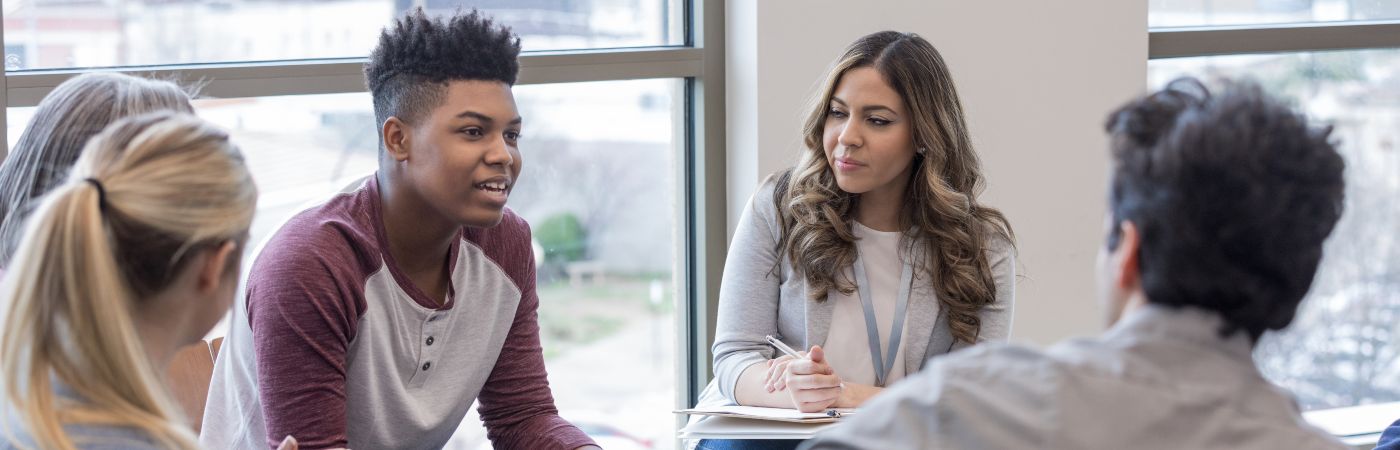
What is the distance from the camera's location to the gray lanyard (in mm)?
2256

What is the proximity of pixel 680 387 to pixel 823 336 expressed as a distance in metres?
0.87

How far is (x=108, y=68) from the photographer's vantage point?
7.76ft

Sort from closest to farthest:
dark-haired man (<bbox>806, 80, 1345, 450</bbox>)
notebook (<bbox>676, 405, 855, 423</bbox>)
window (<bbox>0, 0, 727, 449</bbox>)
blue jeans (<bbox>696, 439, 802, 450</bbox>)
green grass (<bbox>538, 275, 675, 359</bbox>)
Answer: dark-haired man (<bbox>806, 80, 1345, 450</bbox>) → notebook (<bbox>676, 405, 855, 423</bbox>) → blue jeans (<bbox>696, 439, 802, 450</bbox>) → window (<bbox>0, 0, 727, 449</bbox>) → green grass (<bbox>538, 275, 675, 359</bbox>)

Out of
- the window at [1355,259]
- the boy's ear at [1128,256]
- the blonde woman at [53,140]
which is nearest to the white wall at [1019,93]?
the window at [1355,259]

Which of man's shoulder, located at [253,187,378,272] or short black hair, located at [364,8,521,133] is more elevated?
short black hair, located at [364,8,521,133]

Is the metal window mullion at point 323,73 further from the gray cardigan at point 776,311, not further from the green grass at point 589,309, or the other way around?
the gray cardigan at point 776,311

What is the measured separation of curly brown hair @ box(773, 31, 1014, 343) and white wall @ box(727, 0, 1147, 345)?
381 millimetres

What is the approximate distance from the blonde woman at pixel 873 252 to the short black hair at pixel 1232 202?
3.64 ft

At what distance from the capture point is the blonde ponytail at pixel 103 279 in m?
1.14

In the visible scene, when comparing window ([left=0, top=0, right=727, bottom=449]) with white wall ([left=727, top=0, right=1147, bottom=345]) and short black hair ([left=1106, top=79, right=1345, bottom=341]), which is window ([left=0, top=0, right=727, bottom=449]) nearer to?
white wall ([left=727, top=0, right=1147, bottom=345])

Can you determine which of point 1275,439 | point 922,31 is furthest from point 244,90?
point 1275,439

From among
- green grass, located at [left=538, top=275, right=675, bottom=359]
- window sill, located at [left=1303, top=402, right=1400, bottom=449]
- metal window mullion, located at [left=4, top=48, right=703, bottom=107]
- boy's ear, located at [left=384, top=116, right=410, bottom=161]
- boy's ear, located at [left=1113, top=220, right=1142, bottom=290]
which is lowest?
window sill, located at [left=1303, top=402, right=1400, bottom=449]

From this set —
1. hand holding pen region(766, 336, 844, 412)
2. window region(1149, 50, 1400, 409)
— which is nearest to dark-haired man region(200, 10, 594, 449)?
hand holding pen region(766, 336, 844, 412)

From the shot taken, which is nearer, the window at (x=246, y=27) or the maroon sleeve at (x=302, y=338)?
the maroon sleeve at (x=302, y=338)
